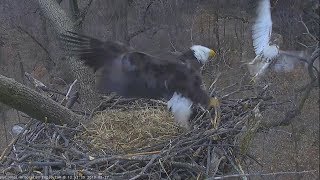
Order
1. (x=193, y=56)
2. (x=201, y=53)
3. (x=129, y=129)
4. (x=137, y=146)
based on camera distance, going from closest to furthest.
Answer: (x=137, y=146)
(x=129, y=129)
(x=193, y=56)
(x=201, y=53)

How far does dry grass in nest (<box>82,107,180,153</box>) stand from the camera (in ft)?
13.3

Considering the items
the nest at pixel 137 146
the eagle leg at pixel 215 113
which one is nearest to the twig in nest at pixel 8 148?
the nest at pixel 137 146

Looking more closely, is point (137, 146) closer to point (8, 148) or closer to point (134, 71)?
point (134, 71)

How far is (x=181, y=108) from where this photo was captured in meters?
4.04

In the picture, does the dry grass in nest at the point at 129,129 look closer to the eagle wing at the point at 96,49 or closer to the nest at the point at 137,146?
the nest at the point at 137,146

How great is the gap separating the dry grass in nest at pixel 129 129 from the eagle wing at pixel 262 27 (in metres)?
1.56

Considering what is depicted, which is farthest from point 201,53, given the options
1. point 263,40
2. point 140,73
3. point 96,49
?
point 263,40

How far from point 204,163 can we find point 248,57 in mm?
6300

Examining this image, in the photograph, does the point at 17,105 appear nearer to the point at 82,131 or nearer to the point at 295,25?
the point at 82,131

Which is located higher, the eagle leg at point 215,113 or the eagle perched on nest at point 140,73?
the eagle perched on nest at point 140,73

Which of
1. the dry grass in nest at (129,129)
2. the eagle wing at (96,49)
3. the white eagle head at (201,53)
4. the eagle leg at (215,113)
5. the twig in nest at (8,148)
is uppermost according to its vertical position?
the eagle wing at (96,49)

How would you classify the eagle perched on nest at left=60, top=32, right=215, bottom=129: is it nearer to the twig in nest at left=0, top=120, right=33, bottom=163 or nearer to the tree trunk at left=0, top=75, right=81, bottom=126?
the tree trunk at left=0, top=75, right=81, bottom=126

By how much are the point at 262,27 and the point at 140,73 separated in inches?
83.7

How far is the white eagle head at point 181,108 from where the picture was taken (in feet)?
12.8
